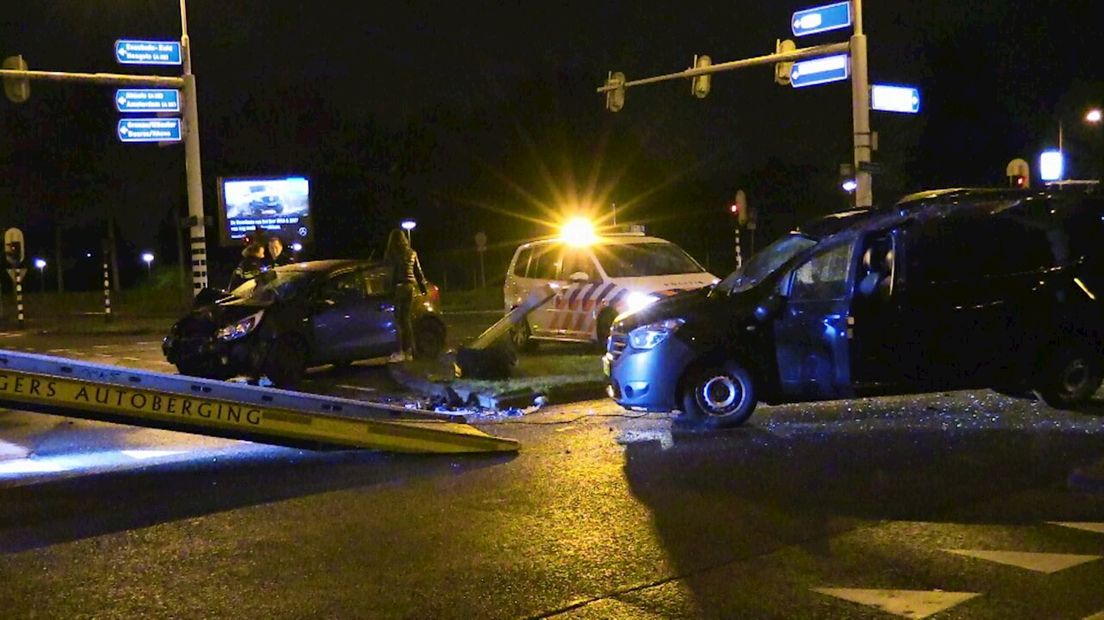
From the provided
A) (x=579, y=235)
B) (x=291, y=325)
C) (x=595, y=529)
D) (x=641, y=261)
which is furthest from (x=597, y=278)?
(x=595, y=529)

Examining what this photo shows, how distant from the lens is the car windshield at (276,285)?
15031 millimetres

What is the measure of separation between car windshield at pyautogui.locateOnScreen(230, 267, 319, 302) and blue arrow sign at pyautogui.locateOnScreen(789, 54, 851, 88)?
10.8 m

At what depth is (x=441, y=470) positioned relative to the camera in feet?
28.6

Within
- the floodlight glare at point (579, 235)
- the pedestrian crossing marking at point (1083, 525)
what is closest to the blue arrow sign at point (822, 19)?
the floodlight glare at point (579, 235)

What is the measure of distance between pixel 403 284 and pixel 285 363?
84.7 inches

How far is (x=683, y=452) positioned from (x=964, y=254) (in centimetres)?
323

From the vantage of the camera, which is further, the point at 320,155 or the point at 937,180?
the point at 320,155

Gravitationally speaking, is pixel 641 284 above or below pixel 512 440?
above

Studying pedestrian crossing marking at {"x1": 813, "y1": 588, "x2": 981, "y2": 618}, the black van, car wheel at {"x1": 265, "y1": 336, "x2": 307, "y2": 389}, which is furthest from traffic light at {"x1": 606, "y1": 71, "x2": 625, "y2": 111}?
pedestrian crossing marking at {"x1": 813, "y1": 588, "x2": 981, "y2": 618}

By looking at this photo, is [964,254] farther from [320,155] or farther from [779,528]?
[320,155]

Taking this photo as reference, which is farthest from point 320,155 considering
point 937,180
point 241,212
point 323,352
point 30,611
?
point 30,611

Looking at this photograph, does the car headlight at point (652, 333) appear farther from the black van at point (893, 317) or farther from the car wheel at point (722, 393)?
the car wheel at point (722, 393)

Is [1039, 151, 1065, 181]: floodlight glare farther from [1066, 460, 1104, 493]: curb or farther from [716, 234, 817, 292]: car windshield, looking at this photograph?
[1066, 460, 1104, 493]: curb

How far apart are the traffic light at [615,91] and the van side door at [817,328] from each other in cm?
1557
